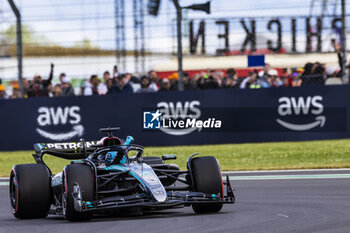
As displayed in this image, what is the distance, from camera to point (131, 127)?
17.7m

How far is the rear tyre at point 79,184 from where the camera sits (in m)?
8.19

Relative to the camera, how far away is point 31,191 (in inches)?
351

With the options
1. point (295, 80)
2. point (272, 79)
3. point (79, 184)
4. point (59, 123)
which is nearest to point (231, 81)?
point (272, 79)

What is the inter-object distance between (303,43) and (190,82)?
2729 mm

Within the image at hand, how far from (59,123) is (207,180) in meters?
9.23

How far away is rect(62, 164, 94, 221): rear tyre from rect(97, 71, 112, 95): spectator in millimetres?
9698

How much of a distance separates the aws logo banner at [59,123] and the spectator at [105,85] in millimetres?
800

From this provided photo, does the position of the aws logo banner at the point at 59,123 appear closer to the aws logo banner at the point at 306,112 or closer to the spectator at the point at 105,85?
the spectator at the point at 105,85

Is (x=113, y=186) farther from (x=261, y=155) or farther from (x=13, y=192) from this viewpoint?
(x=261, y=155)

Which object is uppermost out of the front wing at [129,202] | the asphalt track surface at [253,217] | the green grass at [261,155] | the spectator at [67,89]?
the spectator at [67,89]

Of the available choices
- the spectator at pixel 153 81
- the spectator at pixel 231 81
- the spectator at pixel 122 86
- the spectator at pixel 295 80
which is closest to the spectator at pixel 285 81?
the spectator at pixel 295 80

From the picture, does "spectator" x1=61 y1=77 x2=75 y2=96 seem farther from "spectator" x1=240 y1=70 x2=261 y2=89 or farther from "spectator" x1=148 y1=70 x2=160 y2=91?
"spectator" x1=240 y1=70 x2=261 y2=89

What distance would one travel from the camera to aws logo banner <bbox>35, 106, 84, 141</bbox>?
17.5 m

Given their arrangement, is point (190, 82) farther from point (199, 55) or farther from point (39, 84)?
point (39, 84)
